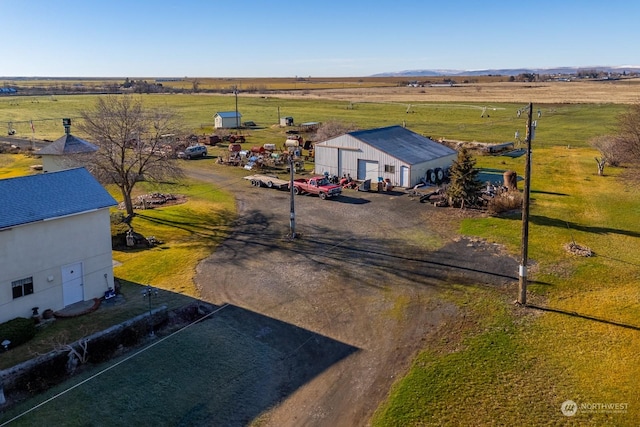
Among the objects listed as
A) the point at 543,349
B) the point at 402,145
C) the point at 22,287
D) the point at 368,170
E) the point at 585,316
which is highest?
the point at 402,145

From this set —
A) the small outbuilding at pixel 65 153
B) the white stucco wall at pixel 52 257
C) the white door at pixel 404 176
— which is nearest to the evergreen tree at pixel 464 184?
the white door at pixel 404 176

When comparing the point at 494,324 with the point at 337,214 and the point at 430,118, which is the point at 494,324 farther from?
the point at 430,118

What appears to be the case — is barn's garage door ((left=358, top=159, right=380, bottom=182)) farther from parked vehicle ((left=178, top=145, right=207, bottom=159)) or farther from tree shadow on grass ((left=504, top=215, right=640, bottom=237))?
parked vehicle ((left=178, top=145, right=207, bottom=159))

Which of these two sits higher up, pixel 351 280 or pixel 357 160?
pixel 357 160

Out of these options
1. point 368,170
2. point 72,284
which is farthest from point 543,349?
point 368,170

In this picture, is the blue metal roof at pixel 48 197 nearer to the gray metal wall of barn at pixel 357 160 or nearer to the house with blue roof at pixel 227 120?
the gray metal wall of barn at pixel 357 160

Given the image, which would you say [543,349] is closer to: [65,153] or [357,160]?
[357,160]

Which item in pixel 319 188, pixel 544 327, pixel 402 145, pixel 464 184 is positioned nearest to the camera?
pixel 544 327

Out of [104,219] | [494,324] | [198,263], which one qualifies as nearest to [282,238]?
[198,263]
